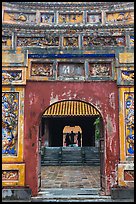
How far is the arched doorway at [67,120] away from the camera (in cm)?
1828

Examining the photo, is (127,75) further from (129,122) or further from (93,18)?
(93,18)

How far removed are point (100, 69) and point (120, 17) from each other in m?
2.43

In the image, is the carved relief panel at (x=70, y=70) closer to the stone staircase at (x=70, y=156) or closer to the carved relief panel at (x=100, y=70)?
the carved relief panel at (x=100, y=70)

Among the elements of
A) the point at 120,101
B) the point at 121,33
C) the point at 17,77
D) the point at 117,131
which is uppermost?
the point at 121,33

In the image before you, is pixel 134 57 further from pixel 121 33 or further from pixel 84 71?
pixel 84 71

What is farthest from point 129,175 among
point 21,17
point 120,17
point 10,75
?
point 21,17

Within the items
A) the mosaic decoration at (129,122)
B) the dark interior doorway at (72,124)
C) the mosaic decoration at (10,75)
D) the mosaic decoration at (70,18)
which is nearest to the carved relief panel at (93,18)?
the mosaic decoration at (70,18)

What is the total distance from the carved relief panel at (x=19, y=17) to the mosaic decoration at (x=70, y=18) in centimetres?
94

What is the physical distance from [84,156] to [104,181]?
10279 mm

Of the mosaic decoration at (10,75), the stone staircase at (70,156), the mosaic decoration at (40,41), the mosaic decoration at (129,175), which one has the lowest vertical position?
the stone staircase at (70,156)

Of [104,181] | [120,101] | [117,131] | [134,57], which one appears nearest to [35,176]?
[104,181]

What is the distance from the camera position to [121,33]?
7.86m

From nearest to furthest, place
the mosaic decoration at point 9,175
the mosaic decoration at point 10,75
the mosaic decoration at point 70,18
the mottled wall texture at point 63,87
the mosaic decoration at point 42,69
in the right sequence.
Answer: the mosaic decoration at point 9,175 < the mottled wall texture at point 63,87 < the mosaic decoration at point 10,75 < the mosaic decoration at point 42,69 < the mosaic decoration at point 70,18

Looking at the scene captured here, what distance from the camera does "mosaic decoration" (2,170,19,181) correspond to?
23.7 ft
